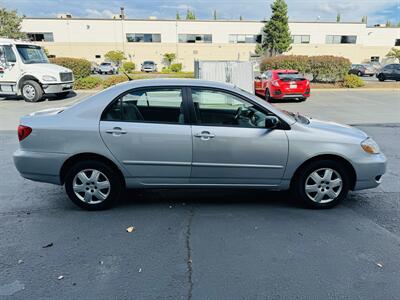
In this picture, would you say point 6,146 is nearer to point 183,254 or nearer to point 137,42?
point 183,254

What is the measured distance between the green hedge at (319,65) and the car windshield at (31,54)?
530 inches

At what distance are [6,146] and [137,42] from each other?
138 feet

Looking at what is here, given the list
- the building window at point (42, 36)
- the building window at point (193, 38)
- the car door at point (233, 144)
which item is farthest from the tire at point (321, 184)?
the building window at point (42, 36)

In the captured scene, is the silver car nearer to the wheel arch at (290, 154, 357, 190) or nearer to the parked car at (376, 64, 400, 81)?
the wheel arch at (290, 154, 357, 190)

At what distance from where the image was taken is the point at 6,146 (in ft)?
21.7

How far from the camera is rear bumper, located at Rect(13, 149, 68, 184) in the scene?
3.58m

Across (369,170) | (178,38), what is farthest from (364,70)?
(369,170)

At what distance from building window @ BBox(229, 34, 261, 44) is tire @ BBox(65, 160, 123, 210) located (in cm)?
4620

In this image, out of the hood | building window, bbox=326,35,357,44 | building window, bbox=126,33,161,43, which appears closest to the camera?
the hood

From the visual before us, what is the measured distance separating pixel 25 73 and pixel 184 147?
12.3 metres

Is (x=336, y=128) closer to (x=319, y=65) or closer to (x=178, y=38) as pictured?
(x=319, y=65)

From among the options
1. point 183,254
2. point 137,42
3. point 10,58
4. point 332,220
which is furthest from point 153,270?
point 137,42

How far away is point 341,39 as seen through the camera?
1855 inches

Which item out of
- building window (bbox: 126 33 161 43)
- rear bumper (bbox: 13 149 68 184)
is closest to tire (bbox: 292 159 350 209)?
rear bumper (bbox: 13 149 68 184)
